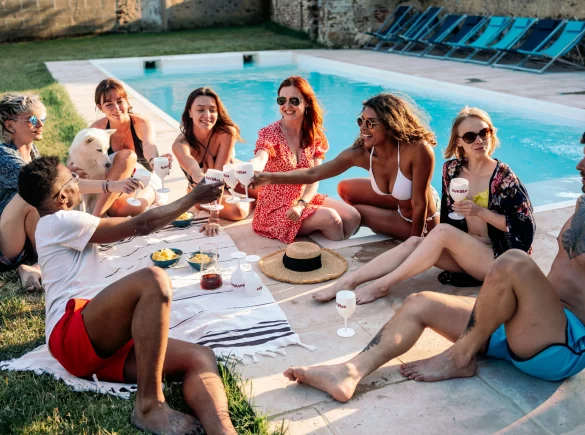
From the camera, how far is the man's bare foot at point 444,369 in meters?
2.96

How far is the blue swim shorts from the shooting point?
8.70ft

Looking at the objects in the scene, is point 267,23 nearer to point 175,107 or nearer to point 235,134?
point 175,107

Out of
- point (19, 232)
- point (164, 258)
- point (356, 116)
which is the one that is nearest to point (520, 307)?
point (164, 258)

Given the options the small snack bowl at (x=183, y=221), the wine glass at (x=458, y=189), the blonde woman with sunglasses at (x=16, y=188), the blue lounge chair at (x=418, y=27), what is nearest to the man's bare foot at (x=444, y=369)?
the wine glass at (x=458, y=189)

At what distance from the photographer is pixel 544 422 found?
8.73ft

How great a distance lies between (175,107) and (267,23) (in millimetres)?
11962

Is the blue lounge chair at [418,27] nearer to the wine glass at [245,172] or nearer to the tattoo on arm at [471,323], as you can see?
the wine glass at [245,172]

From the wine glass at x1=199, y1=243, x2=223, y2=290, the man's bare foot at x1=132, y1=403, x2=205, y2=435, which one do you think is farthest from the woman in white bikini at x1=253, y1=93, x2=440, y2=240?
the man's bare foot at x1=132, y1=403, x2=205, y2=435

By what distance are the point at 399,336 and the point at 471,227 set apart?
1.23m

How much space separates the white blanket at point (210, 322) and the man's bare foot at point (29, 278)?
443 millimetres

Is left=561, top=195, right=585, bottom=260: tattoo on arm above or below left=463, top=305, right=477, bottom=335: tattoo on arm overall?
above

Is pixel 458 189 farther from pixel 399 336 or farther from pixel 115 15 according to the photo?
pixel 115 15

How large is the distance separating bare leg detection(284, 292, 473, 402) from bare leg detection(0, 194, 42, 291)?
2071 millimetres

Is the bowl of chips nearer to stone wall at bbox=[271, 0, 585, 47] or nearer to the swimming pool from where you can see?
the swimming pool
